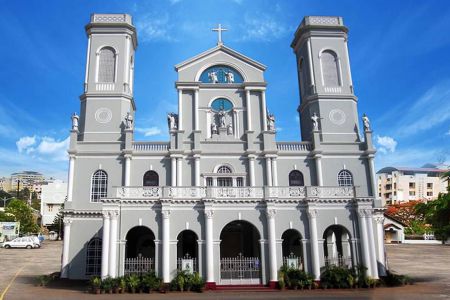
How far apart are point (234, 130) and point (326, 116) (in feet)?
22.8

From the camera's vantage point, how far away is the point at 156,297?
743 inches

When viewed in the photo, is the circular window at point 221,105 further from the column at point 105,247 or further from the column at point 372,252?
the column at point 372,252

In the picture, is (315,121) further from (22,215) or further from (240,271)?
(22,215)

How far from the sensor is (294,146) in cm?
2839

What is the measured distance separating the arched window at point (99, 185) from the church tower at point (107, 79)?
2.54 meters

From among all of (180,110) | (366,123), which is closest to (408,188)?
(366,123)

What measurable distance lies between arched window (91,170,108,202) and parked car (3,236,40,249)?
85.6 feet

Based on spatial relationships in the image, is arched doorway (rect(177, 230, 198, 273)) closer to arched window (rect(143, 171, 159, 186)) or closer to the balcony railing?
the balcony railing

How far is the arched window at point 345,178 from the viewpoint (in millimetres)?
27703

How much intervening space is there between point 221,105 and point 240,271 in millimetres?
12430

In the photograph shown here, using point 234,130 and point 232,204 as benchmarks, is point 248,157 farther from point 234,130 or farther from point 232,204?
point 232,204

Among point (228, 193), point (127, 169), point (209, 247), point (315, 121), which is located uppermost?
point (315, 121)

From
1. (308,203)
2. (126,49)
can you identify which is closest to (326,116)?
(308,203)

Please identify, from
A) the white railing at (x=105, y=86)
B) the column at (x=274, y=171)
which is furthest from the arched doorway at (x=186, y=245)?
the white railing at (x=105, y=86)
